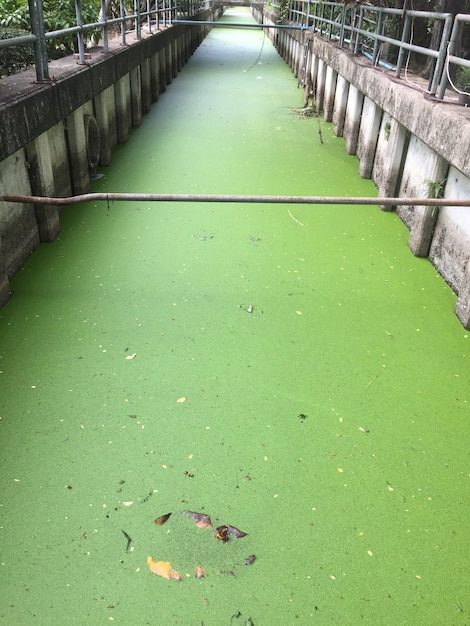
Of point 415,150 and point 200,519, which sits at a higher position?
point 415,150

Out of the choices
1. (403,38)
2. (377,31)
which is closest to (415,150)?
(403,38)

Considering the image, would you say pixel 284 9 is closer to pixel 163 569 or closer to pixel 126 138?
pixel 126 138

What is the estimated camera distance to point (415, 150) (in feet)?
13.9

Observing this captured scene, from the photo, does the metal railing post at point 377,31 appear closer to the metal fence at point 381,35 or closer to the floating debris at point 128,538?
the metal fence at point 381,35

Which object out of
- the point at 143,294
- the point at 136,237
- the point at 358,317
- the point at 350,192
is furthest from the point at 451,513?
the point at 350,192

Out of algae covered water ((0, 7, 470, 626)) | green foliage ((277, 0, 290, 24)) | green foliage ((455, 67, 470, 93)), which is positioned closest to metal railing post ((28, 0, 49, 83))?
algae covered water ((0, 7, 470, 626))

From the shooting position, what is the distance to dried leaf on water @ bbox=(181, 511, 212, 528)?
1.98 metres

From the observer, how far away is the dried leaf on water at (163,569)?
1808mm

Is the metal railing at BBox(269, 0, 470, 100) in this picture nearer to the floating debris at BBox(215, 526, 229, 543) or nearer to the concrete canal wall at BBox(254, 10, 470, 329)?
the concrete canal wall at BBox(254, 10, 470, 329)

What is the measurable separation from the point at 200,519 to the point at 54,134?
319 cm

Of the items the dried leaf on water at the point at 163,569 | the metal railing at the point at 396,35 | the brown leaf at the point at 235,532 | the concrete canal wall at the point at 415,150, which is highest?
the metal railing at the point at 396,35

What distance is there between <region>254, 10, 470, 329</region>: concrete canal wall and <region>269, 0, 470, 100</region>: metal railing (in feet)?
0.53

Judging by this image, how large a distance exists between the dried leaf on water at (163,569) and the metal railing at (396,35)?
2825 millimetres

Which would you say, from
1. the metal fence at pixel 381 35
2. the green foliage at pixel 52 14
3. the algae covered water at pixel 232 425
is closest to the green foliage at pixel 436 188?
the algae covered water at pixel 232 425
